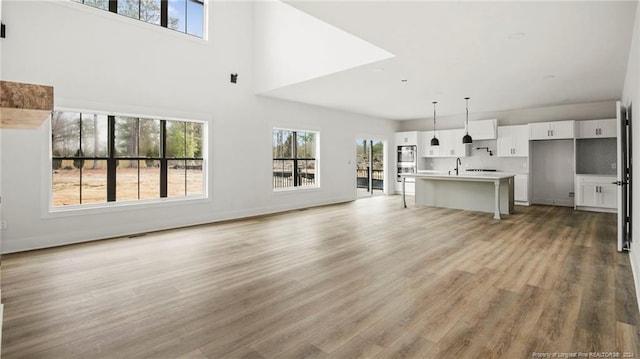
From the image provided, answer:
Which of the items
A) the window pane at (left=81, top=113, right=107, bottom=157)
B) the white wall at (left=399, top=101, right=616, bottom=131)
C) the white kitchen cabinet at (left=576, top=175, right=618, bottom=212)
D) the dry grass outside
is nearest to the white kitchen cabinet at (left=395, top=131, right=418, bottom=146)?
the white wall at (left=399, top=101, right=616, bottom=131)

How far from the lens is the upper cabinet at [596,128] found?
7.23 meters

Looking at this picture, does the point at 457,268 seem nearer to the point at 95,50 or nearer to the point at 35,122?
the point at 35,122

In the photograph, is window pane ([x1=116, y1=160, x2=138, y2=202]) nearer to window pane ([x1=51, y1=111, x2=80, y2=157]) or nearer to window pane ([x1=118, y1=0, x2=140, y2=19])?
window pane ([x1=51, y1=111, x2=80, y2=157])

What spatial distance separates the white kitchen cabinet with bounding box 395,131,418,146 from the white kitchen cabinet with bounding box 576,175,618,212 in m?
4.28

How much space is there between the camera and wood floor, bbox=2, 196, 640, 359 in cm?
210

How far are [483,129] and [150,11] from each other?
26.8 feet

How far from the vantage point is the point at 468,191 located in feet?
24.5

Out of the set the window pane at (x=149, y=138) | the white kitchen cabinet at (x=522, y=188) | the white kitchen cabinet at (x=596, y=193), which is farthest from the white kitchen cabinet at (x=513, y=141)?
the window pane at (x=149, y=138)

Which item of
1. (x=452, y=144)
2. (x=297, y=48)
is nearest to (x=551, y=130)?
(x=452, y=144)

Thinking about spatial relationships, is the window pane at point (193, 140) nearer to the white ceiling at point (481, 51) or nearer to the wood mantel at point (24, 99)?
the white ceiling at point (481, 51)

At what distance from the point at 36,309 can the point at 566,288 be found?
449 cm

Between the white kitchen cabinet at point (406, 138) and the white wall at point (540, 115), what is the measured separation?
0.55 m

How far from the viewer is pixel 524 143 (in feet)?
27.4

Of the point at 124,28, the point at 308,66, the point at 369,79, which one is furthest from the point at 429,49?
the point at 124,28
